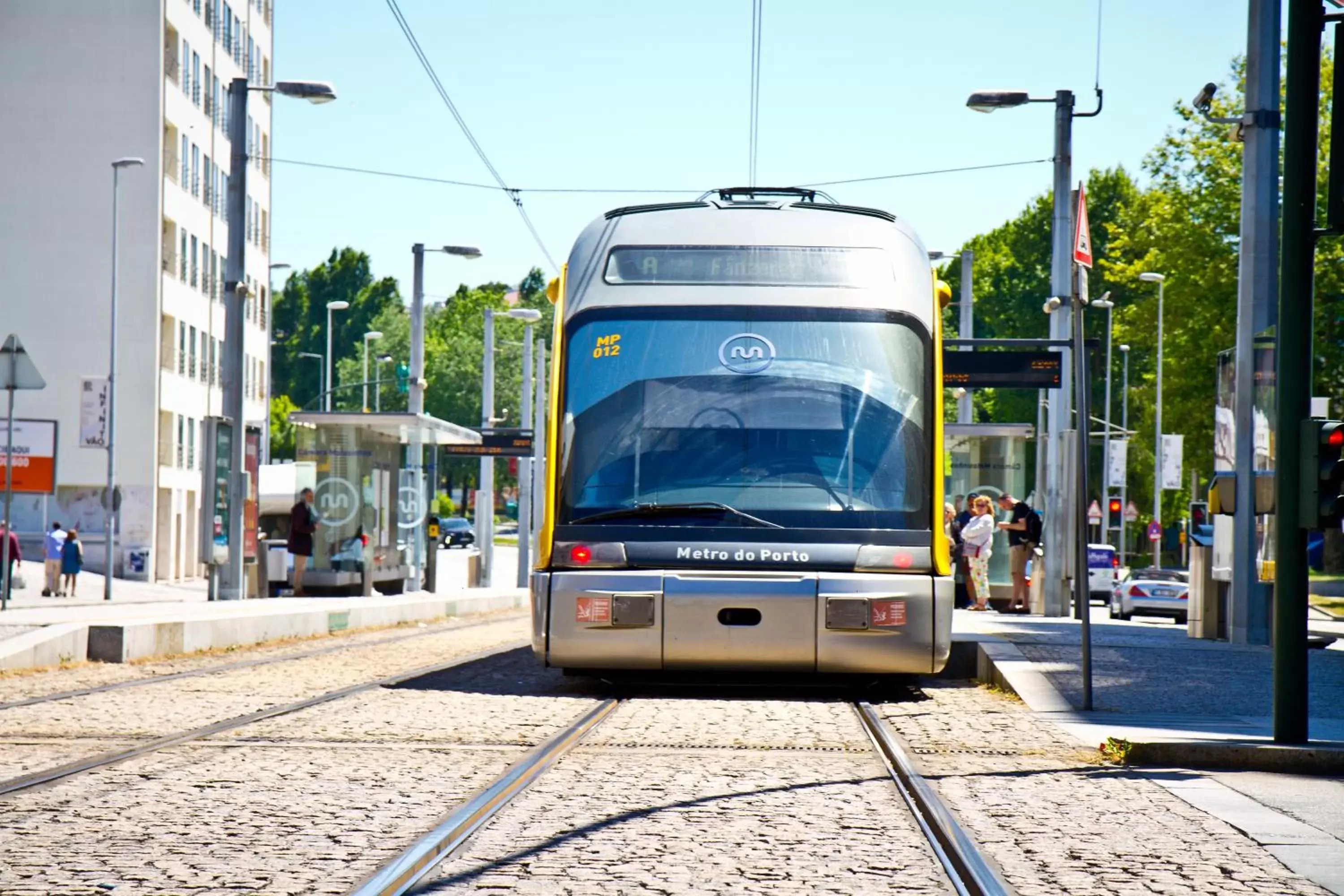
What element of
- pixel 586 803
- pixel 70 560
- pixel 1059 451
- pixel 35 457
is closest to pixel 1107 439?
pixel 70 560

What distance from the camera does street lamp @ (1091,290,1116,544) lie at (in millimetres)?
61375

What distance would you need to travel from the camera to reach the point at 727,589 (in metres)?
13.0

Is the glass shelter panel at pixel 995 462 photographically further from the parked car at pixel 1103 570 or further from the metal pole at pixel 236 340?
the parked car at pixel 1103 570

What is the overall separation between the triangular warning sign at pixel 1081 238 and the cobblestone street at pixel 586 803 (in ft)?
9.36

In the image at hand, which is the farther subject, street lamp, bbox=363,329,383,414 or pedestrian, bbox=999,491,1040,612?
street lamp, bbox=363,329,383,414

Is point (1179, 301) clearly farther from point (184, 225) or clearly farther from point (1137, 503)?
point (1137, 503)

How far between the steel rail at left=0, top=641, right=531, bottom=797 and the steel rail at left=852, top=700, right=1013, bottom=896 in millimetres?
3543

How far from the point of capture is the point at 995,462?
32.2m

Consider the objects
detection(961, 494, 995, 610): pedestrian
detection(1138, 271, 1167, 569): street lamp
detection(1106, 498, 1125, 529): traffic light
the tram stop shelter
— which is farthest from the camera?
detection(1106, 498, 1125, 529): traffic light

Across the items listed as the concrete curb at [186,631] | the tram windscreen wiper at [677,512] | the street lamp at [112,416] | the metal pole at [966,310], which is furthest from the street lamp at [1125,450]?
the tram windscreen wiper at [677,512]

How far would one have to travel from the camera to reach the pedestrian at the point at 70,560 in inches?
1709

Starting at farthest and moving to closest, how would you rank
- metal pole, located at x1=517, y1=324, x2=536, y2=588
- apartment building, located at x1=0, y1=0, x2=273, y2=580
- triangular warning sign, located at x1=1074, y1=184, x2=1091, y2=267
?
apartment building, located at x1=0, y1=0, x2=273, y2=580 < metal pole, located at x1=517, y1=324, x2=536, y2=588 < triangular warning sign, located at x1=1074, y1=184, x2=1091, y2=267

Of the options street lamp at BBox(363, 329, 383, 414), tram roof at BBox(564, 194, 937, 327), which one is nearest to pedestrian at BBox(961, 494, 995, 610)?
tram roof at BBox(564, 194, 937, 327)

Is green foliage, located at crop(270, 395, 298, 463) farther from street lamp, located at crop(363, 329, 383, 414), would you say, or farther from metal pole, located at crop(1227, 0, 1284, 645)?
metal pole, located at crop(1227, 0, 1284, 645)
